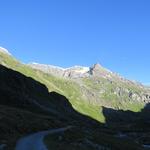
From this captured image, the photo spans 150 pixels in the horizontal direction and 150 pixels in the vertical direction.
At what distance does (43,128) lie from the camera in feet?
351

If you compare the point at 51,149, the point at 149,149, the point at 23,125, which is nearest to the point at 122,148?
the point at 149,149

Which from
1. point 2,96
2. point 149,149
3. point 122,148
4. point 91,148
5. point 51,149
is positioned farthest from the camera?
point 2,96

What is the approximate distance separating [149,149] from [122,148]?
16.4 metres

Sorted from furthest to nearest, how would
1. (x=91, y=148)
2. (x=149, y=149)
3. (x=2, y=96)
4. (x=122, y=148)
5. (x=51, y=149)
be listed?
(x=2, y=96), (x=149, y=149), (x=122, y=148), (x=91, y=148), (x=51, y=149)

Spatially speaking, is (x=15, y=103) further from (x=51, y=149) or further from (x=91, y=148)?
(x=51, y=149)

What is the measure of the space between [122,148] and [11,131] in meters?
28.5

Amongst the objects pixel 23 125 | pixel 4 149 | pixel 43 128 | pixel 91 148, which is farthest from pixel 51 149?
pixel 43 128

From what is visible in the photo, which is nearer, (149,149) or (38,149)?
(38,149)

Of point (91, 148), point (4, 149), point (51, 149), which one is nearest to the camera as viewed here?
point (4, 149)

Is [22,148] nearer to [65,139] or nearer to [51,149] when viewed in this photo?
[51,149]

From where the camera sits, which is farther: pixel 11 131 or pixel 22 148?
pixel 11 131

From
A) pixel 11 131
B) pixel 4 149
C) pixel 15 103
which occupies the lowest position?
pixel 4 149

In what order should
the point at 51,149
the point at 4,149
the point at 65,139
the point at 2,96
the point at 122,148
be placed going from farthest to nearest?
the point at 2,96
the point at 122,148
the point at 65,139
the point at 51,149
the point at 4,149

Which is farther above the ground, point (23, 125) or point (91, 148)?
point (23, 125)
